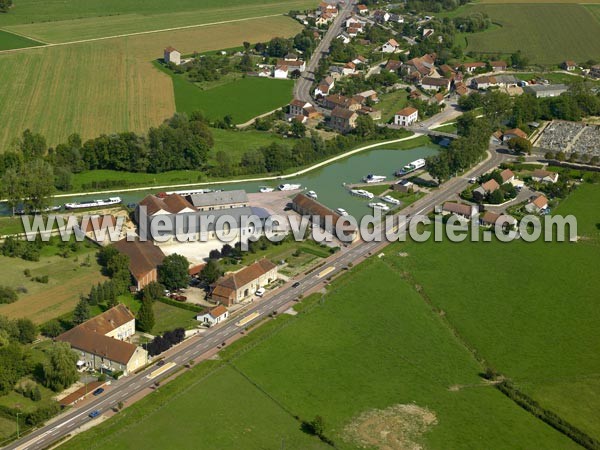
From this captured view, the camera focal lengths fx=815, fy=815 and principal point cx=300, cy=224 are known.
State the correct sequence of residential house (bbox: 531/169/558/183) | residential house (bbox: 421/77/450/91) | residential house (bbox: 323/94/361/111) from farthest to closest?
Answer: residential house (bbox: 421/77/450/91)
residential house (bbox: 323/94/361/111)
residential house (bbox: 531/169/558/183)

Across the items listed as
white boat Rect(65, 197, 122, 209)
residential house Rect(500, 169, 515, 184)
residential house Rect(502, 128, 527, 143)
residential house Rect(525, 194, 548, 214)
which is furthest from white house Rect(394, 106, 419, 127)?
white boat Rect(65, 197, 122, 209)

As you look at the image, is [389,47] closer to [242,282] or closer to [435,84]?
[435,84]

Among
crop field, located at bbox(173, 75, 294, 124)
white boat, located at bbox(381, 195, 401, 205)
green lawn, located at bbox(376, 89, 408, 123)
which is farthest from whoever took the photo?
green lawn, located at bbox(376, 89, 408, 123)

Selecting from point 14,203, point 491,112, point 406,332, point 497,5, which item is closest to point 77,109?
point 14,203

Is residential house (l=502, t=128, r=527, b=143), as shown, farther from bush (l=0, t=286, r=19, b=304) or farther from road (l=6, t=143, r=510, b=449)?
bush (l=0, t=286, r=19, b=304)

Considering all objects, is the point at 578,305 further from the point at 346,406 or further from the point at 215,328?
the point at 215,328

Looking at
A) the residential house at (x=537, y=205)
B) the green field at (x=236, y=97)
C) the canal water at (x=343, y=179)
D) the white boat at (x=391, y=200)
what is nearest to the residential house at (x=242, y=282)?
the canal water at (x=343, y=179)

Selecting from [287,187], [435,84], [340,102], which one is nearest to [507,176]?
[287,187]

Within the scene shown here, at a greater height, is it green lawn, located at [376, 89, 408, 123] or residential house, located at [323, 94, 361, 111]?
residential house, located at [323, 94, 361, 111]
